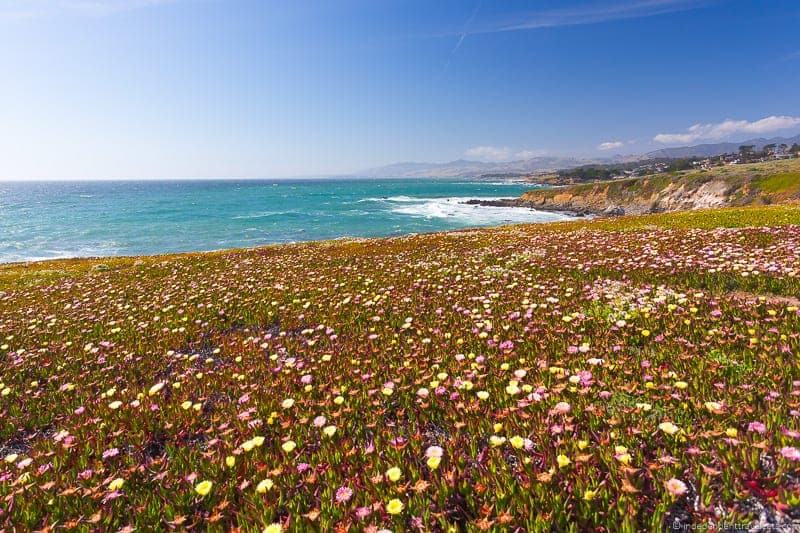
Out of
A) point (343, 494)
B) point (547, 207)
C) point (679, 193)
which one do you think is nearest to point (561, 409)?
point (343, 494)

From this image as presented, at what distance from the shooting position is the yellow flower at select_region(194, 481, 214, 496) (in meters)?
3.49

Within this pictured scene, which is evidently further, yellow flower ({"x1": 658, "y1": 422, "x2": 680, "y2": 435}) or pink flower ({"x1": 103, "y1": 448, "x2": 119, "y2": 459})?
pink flower ({"x1": 103, "y1": 448, "x2": 119, "y2": 459})

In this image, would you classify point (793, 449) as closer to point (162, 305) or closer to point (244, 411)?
point (244, 411)

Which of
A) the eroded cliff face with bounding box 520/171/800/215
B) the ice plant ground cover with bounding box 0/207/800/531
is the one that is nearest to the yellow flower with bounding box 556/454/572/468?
the ice plant ground cover with bounding box 0/207/800/531

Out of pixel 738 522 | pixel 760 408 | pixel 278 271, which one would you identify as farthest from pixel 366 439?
pixel 278 271

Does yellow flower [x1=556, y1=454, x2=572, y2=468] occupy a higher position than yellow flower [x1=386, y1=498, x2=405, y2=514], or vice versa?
yellow flower [x1=556, y1=454, x2=572, y2=468]

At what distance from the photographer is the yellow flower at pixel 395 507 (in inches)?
114

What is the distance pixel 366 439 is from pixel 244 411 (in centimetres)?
170

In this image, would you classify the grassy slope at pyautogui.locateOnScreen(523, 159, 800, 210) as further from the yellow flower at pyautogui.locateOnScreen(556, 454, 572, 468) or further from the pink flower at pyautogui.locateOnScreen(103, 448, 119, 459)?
the pink flower at pyautogui.locateOnScreen(103, 448, 119, 459)

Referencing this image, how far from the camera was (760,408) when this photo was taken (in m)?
3.69

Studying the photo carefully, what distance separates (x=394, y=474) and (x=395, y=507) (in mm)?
366

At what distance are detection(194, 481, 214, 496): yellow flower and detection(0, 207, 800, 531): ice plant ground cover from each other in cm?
2

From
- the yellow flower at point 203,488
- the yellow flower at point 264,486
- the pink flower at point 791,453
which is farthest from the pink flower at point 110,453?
the pink flower at point 791,453

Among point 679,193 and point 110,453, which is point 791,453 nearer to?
point 110,453
